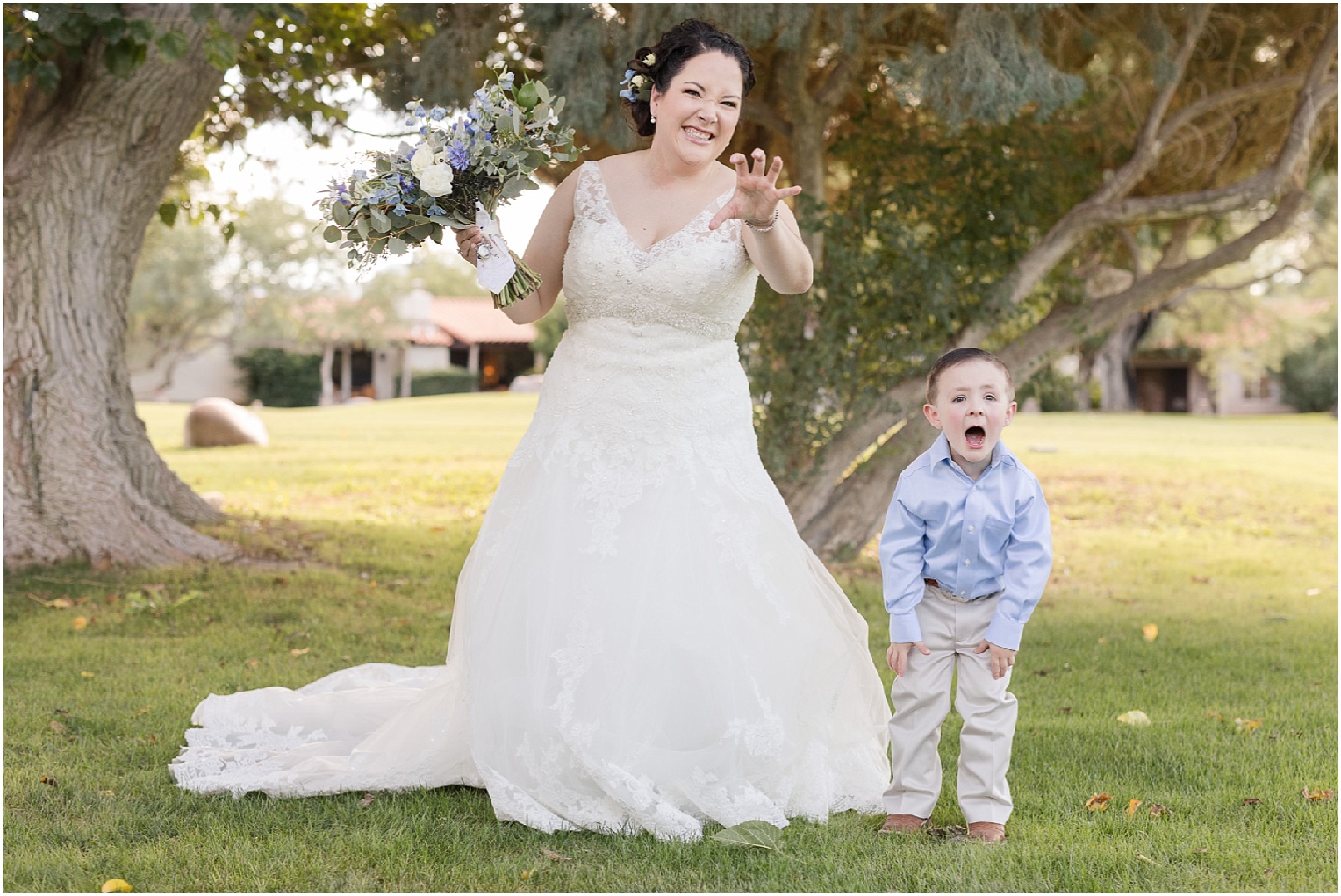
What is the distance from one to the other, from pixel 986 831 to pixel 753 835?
0.63 metres

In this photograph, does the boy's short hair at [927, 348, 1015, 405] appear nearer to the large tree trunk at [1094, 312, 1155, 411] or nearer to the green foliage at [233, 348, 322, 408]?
the large tree trunk at [1094, 312, 1155, 411]

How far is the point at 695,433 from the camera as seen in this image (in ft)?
12.2

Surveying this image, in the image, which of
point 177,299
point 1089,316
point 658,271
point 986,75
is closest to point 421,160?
point 658,271

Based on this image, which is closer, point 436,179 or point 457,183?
point 436,179

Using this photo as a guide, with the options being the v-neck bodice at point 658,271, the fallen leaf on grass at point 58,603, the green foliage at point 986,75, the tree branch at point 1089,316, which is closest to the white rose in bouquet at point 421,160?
the v-neck bodice at point 658,271

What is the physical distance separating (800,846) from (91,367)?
5811 millimetres

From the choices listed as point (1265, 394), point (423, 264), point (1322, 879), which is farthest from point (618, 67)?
point (423, 264)

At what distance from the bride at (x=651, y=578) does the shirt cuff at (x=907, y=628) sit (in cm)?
41

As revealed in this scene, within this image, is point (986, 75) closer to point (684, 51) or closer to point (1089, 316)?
point (1089, 316)

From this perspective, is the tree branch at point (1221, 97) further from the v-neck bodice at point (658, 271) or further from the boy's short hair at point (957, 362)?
the boy's short hair at point (957, 362)

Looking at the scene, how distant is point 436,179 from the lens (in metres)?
3.28

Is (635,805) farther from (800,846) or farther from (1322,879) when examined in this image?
(1322,879)

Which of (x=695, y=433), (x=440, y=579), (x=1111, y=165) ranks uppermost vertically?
(x=1111, y=165)

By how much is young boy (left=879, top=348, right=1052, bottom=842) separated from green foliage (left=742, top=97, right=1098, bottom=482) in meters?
4.70
